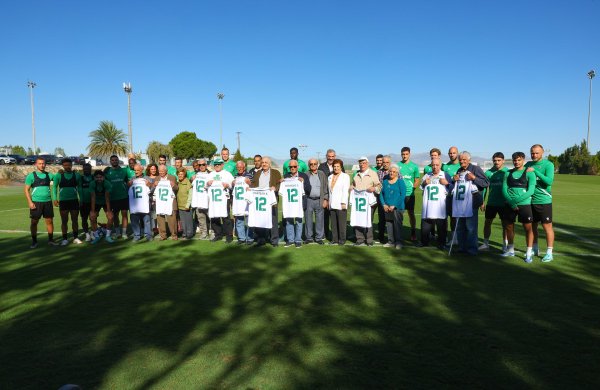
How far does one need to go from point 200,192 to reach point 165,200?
0.90 m

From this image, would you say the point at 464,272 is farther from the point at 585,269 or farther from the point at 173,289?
the point at 173,289

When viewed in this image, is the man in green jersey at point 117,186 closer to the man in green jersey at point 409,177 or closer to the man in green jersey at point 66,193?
the man in green jersey at point 66,193

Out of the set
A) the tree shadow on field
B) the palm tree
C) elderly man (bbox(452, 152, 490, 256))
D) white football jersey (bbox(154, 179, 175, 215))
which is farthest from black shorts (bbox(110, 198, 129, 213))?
the palm tree

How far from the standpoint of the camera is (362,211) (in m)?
9.34

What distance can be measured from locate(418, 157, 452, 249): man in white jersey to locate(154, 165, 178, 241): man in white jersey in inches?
242

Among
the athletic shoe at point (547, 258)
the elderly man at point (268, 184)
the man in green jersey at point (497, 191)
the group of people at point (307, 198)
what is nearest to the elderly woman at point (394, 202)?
the group of people at point (307, 198)

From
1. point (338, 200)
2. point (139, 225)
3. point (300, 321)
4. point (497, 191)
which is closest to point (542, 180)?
point (497, 191)

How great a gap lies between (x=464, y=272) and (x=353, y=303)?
2.61 meters

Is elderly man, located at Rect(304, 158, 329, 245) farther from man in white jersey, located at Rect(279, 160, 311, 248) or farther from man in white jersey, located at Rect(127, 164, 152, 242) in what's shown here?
man in white jersey, located at Rect(127, 164, 152, 242)

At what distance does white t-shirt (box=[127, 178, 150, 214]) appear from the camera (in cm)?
998

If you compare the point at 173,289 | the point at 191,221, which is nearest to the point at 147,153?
the point at 191,221

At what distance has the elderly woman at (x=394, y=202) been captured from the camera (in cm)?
888

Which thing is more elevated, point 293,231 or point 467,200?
point 467,200

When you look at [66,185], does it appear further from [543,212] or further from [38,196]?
[543,212]
